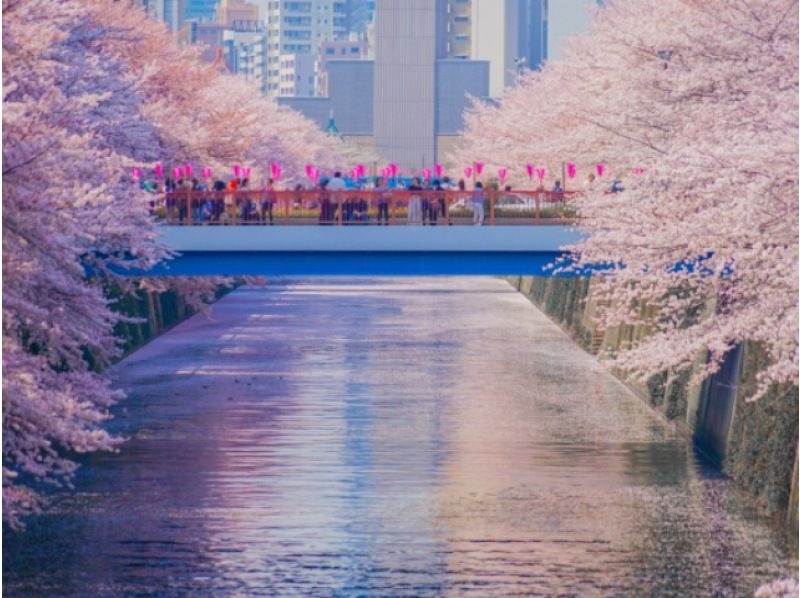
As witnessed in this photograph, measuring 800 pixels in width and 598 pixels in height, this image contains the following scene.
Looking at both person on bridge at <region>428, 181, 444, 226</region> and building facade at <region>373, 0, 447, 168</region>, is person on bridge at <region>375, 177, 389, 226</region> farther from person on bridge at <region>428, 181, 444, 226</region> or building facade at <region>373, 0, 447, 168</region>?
building facade at <region>373, 0, 447, 168</region>

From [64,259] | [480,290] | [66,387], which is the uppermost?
[64,259]

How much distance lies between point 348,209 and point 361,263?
62.1 inches

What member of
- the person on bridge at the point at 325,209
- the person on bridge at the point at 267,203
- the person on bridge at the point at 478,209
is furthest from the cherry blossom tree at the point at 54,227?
the person on bridge at the point at 478,209

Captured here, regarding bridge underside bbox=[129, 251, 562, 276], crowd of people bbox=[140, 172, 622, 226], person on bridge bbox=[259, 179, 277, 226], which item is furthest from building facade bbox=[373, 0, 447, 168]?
bridge underside bbox=[129, 251, 562, 276]

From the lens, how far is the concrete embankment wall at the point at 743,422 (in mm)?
38031

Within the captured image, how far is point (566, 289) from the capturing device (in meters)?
88.9

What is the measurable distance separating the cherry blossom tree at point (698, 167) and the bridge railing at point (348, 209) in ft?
8.31

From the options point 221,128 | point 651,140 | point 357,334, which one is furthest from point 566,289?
point 651,140

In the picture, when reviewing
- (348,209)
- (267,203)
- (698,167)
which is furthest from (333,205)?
(698,167)

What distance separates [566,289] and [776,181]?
62.1 meters

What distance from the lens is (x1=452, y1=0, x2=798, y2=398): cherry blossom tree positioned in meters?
28.2

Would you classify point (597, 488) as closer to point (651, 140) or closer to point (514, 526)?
point (514, 526)

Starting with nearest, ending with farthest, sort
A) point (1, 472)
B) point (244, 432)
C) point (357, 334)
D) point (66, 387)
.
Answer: point (1, 472) → point (66, 387) → point (244, 432) → point (357, 334)

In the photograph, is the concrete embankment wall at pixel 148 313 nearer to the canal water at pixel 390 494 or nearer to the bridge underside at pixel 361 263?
the canal water at pixel 390 494
